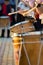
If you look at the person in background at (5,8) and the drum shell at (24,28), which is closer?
the drum shell at (24,28)

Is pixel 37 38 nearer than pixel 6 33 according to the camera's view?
Yes

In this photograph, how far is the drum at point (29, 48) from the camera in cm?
200

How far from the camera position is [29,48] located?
2043 mm

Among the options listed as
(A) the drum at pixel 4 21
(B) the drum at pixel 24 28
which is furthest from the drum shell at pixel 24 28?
(A) the drum at pixel 4 21

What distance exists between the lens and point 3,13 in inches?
306

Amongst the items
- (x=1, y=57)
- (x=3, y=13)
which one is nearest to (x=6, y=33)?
(x=3, y=13)

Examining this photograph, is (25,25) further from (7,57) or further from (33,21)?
(7,57)

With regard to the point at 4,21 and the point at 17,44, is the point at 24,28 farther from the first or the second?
the point at 4,21

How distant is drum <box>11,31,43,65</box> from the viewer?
1996 mm

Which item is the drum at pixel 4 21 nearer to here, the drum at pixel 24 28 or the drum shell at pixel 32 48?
the drum at pixel 24 28

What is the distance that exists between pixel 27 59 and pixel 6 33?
5622 mm

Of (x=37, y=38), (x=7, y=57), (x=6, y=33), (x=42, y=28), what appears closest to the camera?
(x=37, y=38)

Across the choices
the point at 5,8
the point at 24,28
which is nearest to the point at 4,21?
the point at 5,8

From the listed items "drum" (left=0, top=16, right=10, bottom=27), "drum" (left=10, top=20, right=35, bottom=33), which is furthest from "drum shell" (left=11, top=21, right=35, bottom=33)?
"drum" (left=0, top=16, right=10, bottom=27)
